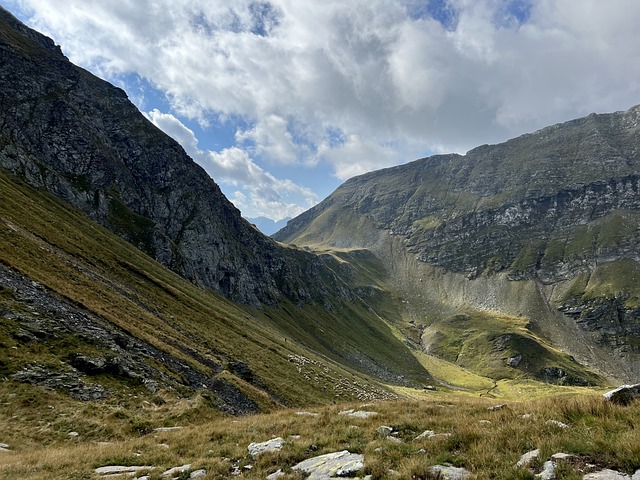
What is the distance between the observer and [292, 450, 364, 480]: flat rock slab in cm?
1053

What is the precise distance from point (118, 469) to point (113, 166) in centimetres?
16495

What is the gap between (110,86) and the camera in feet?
651

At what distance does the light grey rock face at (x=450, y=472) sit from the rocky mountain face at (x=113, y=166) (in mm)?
133659

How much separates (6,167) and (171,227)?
213 feet

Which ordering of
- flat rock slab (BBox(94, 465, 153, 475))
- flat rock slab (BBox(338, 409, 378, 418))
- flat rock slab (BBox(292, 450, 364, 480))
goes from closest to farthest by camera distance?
1. flat rock slab (BBox(292, 450, 364, 480))
2. flat rock slab (BBox(94, 465, 153, 475))
3. flat rock slab (BBox(338, 409, 378, 418))

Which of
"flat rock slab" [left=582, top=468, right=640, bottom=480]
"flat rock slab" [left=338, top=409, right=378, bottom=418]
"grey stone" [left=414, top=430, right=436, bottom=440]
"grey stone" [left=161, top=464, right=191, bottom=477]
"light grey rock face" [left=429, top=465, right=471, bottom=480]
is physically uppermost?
"flat rock slab" [left=582, top=468, right=640, bottom=480]

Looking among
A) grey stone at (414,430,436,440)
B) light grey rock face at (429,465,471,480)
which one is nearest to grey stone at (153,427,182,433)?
grey stone at (414,430,436,440)

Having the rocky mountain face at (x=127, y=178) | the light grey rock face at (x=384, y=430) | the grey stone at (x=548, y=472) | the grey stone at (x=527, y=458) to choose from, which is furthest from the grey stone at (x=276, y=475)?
the rocky mountain face at (x=127, y=178)

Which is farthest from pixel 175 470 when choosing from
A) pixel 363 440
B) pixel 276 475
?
pixel 363 440

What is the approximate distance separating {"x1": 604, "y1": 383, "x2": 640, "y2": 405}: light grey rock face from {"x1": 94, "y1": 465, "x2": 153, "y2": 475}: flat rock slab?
647 inches

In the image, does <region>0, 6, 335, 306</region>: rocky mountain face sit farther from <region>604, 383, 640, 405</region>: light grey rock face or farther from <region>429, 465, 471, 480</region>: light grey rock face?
<region>604, 383, 640, 405</region>: light grey rock face

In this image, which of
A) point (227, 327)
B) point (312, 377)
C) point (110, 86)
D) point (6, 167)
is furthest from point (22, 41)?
point (312, 377)

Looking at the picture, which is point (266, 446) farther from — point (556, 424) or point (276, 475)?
point (556, 424)

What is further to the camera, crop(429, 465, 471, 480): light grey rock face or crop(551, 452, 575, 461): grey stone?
crop(429, 465, 471, 480): light grey rock face
